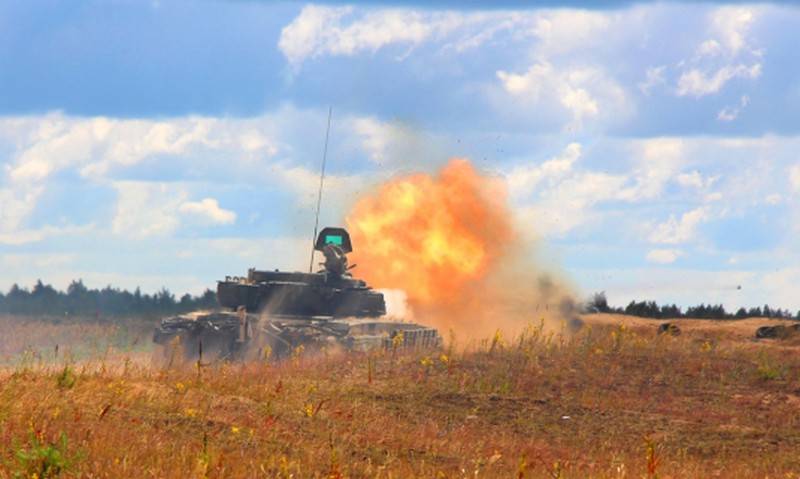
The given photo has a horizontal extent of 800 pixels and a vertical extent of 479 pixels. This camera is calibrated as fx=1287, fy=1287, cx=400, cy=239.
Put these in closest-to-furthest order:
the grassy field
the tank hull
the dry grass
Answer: the grassy field < the tank hull < the dry grass

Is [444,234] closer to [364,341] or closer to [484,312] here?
[484,312]

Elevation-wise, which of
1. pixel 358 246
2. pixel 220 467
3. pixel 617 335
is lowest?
pixel 220 467

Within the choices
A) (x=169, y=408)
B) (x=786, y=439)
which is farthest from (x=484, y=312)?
(x=169, y=408)

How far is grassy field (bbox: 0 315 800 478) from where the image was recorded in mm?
11305

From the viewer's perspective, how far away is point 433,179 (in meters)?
40.8

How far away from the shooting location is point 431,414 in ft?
61.9

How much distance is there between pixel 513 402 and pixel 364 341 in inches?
313

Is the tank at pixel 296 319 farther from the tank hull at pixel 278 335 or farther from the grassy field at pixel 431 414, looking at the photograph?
the grassy field at pixel 431 414

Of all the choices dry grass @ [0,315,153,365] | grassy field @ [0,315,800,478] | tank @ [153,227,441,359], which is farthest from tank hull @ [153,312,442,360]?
dry grass @ [0,315,153,365]

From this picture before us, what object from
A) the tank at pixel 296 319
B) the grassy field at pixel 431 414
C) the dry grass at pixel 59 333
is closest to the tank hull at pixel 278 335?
the tank at pixel 296 319

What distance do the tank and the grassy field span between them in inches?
78.2

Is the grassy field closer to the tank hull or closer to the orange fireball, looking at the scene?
the tank hull

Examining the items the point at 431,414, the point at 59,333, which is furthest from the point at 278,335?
the point at 59,333

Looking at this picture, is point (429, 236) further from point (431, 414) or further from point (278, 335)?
point (431, 414)
